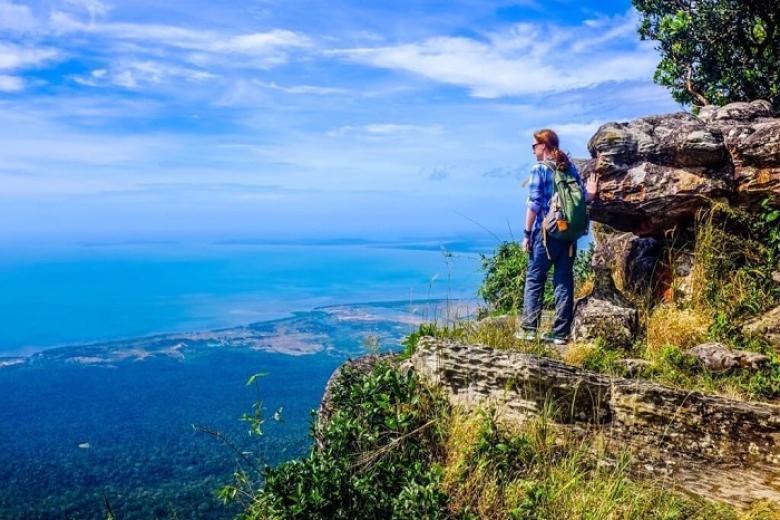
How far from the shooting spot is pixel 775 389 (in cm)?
694

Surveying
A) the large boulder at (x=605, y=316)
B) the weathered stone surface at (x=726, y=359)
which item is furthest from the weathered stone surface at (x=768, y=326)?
the large boulder at (x=605, y=316)

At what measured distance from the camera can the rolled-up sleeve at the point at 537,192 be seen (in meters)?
8.55

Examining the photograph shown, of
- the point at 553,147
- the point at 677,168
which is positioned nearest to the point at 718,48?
the point at 677,168

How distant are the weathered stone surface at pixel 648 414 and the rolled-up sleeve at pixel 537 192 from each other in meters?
2.65

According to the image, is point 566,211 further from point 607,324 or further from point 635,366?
point 635,366

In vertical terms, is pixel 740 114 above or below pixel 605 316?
above

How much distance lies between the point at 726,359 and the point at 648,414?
190 centimetres

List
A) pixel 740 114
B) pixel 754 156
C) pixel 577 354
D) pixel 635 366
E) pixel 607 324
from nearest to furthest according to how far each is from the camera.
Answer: pixel 635 366
pixel 577 354
pixel 607 324
pixel 754 156
pixel 740 114

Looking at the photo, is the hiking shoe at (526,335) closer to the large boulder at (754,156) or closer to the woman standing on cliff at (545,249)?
the woman standing on cliff at (545,249)

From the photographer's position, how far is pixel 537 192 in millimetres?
8562

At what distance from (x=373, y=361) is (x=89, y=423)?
145 metres

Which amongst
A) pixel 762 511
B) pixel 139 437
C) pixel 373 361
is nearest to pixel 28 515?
pixel 139 437

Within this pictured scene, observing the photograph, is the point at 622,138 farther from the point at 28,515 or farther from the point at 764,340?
the point at 28,515

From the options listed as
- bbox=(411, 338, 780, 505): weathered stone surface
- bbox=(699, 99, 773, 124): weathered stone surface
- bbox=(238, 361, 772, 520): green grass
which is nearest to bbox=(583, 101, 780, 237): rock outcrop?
bbox=(699, 99, 773, 124): weathered stone surface
